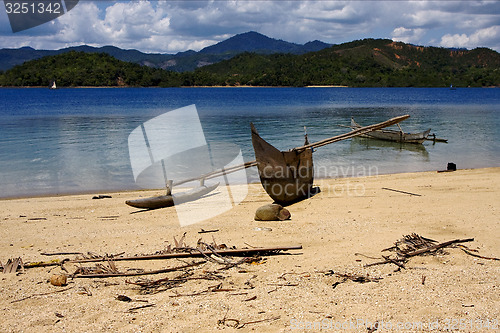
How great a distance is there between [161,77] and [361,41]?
273ft

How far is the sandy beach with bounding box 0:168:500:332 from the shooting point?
4.15m

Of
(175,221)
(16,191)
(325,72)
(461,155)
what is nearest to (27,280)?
(175,221)

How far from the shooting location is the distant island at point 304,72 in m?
120

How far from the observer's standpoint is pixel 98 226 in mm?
8086

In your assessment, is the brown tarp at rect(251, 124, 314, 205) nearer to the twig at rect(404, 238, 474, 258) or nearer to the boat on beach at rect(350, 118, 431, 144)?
the twig at rect(404, 238, 474, 258)

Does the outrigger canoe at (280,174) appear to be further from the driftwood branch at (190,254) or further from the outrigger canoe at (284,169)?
the driftwood branch at (190,254)

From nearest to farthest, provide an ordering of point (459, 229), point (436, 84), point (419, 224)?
point (459, 229), point (419, 224), point (436, 84)

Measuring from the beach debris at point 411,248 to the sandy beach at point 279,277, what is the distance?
0.08 metres

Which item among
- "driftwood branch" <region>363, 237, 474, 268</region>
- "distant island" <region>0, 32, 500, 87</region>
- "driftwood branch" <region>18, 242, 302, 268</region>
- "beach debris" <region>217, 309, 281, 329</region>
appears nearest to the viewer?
"beach debris" <region>217, 309, 281, 329</region>

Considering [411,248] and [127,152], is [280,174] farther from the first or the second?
[127,152]

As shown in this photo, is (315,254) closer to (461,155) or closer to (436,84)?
(461,155)

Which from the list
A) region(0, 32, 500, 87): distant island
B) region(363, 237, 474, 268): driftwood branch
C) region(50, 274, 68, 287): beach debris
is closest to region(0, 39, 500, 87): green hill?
region(0, 32, 500, 87): distant island

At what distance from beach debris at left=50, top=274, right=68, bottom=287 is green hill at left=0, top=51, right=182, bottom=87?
12132 centimetres

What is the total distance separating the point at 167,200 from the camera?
9773mm
